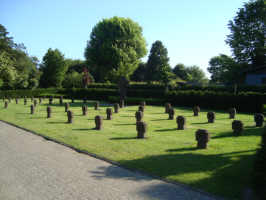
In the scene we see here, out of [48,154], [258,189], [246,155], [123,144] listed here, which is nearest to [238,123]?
[246,155]

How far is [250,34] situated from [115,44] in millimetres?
25022

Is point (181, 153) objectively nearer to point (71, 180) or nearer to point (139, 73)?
point (71, 180)

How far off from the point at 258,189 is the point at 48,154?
266 inches

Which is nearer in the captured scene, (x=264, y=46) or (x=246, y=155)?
(x=246, y=155)

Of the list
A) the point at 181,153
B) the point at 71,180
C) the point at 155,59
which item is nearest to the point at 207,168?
the point at 181,153

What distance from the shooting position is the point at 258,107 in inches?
866

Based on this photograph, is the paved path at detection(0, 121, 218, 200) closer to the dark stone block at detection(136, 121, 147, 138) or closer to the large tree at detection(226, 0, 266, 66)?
the dark stone block at detection(136, 121, 147, 138)

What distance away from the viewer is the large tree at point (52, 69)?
5500 cm

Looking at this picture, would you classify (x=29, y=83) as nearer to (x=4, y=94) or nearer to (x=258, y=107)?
(x=4, y=94)

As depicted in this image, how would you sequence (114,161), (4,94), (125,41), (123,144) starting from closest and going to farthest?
(114,161) < (123,144) < (4,94) < (125,41)

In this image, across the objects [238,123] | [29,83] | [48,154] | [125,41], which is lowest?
[48,154]

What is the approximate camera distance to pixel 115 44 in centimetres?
4838

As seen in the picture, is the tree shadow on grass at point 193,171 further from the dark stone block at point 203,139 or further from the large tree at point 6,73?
the large tree at point 6,73

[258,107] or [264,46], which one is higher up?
[264,46]
